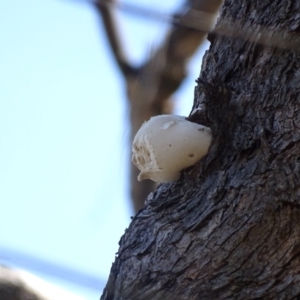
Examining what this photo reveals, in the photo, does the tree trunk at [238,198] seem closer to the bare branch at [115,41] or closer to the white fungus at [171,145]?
the white fungus at [171,145]

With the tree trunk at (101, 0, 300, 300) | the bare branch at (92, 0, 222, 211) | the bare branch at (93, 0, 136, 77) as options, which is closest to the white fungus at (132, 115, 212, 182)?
the tree trunk at (101, 0, 300, 300)

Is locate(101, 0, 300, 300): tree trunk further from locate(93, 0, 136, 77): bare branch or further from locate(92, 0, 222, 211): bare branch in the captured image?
locate(93, 0, 136, 77): bare branch

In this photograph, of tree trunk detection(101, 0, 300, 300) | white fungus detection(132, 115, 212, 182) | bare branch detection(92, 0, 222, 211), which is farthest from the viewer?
bare branch detection(92, 0, 222, 211)

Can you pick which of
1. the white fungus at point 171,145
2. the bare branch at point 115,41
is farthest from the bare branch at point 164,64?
the white fungus at point 171,145

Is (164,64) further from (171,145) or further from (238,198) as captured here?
(238,198)

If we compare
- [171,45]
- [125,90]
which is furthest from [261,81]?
[125,90]

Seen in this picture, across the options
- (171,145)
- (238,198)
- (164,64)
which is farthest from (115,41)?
(238,198)
